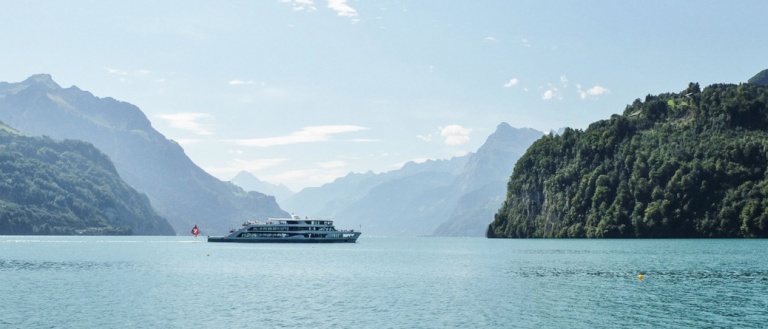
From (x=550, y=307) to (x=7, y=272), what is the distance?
91264mm

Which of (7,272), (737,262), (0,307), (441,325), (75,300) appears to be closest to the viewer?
(441,325)

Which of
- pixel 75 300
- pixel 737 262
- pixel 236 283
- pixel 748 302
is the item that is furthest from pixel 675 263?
pixel 75 300

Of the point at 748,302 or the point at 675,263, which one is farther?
the point at 675,263

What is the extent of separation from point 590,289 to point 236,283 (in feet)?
161

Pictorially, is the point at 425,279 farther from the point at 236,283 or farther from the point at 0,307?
the point at 0,307

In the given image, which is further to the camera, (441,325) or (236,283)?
(236,283)

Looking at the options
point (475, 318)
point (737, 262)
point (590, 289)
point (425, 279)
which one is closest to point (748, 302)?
point (590, 289)

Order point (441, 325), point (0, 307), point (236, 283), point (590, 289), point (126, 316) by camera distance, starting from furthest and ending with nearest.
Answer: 1. point (236, 283)
2. point (590, 289)
3. point (0, 307)
4. point (126, 316)
5. point (441, 325)

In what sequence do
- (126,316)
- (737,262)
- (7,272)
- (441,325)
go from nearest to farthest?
(441,325) < (126,316) < (7,272) < (737,262)

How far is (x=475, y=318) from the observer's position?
73688mm

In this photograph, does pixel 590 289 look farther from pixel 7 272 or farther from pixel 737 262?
pixel 7 272

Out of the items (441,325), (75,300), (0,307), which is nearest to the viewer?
(441,325)

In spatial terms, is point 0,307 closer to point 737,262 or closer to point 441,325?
point 441,325

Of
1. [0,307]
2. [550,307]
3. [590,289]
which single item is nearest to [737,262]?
[590,289]
